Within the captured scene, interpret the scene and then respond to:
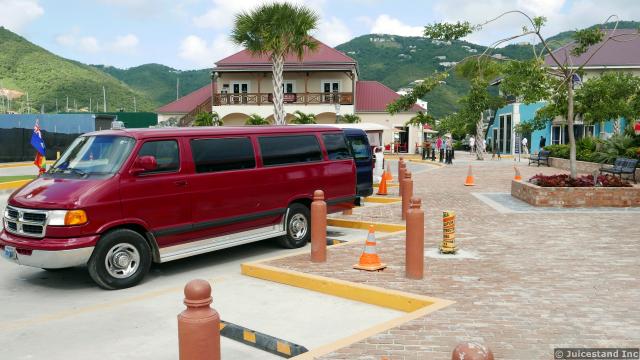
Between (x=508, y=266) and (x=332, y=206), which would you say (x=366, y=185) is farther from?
(x=508, y=266)

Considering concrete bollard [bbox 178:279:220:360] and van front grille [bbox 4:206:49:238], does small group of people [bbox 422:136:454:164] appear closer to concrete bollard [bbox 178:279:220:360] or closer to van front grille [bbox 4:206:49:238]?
van front grille [bbox 4:206:49:238]

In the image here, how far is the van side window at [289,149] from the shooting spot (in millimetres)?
9258

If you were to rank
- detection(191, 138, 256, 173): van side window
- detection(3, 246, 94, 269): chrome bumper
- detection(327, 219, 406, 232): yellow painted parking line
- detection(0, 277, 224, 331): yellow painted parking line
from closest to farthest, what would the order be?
detection(0, 277, 224, 331): yellow painted parking line < detection(3, 246, 94, 269): chrome bumper < detection(191, 138, 256, 173): van side window < detection(327, 219, 406, 232): yellow painted parking line

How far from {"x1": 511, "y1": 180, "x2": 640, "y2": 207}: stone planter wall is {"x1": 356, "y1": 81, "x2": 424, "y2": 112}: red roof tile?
104ft

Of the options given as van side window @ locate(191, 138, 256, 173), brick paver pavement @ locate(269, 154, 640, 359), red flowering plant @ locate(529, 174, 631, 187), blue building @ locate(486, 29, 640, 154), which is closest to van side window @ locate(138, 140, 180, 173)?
van side window @ locate(191, 138, 256, 173)

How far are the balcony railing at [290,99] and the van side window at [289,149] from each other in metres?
33.3

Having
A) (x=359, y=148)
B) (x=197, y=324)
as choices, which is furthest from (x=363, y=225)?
(x=197, y=324)

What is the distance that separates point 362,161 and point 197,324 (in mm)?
10847

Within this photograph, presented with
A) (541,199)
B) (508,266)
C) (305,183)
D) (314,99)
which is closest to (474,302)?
(508,266)

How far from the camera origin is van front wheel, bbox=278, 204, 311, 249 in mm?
9609

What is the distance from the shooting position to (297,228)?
9797 millimetres

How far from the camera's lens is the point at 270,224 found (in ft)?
30.3

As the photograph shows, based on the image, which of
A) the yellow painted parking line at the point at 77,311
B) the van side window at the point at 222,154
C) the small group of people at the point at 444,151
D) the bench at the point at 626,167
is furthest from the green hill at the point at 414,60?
the yellow painted parking line at the point at 77,311

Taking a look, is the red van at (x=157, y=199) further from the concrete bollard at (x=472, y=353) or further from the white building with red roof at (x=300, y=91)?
the white building with red roof at (x=300, y=91)
